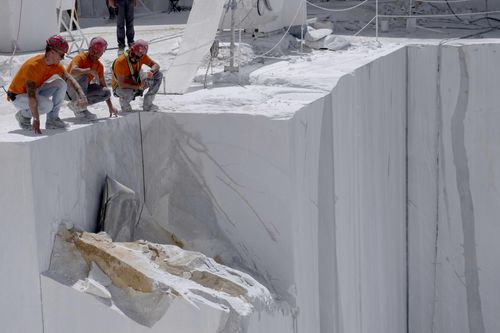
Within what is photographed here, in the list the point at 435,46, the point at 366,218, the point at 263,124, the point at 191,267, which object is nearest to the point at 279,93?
the point at 263,124

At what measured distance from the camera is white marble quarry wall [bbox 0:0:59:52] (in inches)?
466

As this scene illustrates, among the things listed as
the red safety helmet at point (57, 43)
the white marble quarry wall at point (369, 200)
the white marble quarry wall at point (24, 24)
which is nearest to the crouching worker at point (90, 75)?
the red safety helmet at point (57, 43)

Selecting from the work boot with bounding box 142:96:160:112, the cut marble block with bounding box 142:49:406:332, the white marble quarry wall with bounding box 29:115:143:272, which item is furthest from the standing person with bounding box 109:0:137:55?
the white marble quarry wall with bounding box 29:115:143:272

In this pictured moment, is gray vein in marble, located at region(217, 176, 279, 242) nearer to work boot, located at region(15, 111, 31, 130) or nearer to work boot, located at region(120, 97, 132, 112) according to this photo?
work boot, located at region(120, 97, 132, 112)

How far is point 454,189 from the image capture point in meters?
11.4

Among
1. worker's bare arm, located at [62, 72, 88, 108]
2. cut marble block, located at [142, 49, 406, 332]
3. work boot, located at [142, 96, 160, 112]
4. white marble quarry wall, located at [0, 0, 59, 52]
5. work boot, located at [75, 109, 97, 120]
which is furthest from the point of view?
white marble quarry wall, located at [0, 0, 59, 52]

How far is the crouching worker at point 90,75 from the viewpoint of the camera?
23.1 feet

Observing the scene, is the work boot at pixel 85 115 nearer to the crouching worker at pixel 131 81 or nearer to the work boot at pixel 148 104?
the crouching worker at pixel 131 81

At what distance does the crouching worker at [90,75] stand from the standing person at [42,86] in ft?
0.92

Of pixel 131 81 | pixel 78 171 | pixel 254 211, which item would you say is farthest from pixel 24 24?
pixel 254 211

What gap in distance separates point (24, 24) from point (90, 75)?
17.2 feet

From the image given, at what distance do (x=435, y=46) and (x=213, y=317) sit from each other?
261 inches

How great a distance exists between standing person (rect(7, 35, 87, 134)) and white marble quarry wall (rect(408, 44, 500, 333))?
6050mm

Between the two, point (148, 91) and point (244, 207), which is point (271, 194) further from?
point (148, 91)
